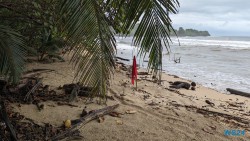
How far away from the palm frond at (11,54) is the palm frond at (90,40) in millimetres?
1285

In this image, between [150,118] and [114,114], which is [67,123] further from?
[150,118]

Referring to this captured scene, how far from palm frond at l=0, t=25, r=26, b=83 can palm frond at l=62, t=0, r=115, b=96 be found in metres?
1.28

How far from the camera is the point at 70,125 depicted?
3.98 m

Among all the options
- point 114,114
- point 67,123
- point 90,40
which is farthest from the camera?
point 114,114

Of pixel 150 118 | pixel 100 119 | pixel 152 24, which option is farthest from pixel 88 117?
pixel 152 24

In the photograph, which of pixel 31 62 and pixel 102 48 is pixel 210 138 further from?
pixel 31 62

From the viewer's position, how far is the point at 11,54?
3408mm

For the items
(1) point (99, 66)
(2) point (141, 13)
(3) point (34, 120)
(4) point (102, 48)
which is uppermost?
(2) point (141, 13)

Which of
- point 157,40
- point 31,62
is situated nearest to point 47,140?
point 157,40

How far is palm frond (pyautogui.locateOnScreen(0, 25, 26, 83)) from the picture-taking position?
334cm

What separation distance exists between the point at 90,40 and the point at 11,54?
4.75ft

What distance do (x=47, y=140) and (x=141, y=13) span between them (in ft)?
6.37

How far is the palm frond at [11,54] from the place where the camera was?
3.34 meters

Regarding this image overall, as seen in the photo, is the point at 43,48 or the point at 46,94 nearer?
the point at 46,94
